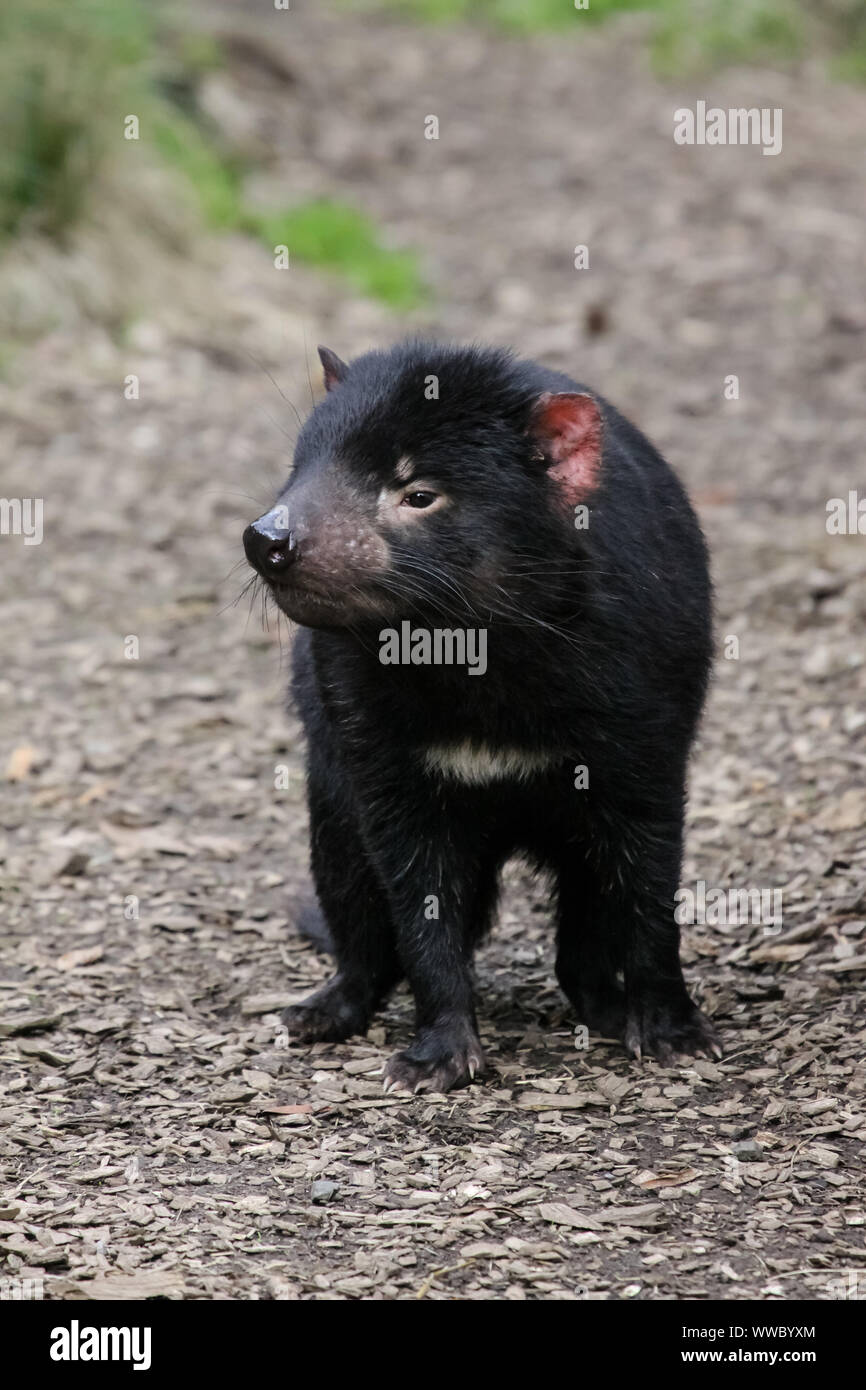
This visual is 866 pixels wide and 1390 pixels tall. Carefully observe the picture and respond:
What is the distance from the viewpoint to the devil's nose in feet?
10.7

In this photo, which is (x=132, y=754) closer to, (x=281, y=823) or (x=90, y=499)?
(x=281, y=823)

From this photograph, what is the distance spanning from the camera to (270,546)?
326cm

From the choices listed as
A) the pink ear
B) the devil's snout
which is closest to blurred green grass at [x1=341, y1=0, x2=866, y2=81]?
the pink ear

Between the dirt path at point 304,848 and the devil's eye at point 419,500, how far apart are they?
1.22m

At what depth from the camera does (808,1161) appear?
339cm

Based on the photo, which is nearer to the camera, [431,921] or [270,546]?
[270,546]

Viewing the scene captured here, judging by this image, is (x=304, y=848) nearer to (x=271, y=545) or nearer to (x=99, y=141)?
(x=271, y=545)

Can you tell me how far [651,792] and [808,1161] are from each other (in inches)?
30.5

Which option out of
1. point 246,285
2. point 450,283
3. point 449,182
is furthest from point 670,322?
point 449,182

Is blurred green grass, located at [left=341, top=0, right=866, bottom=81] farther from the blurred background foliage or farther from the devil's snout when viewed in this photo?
the devil's snout

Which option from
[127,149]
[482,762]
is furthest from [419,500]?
[127,149]

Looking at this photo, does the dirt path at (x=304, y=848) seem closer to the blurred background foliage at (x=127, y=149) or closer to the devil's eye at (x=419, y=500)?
the blurred background foliage at (x=127, y=149)

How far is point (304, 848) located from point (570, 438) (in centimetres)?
216

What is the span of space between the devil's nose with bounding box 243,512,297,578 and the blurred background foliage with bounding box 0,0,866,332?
5876 millimetres
